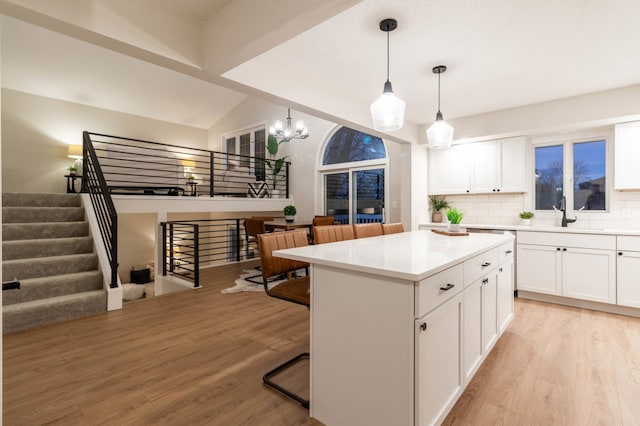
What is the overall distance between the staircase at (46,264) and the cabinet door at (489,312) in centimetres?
376

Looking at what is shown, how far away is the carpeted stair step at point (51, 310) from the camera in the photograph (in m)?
2.93

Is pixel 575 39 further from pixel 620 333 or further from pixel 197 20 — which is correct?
pixel 197 20

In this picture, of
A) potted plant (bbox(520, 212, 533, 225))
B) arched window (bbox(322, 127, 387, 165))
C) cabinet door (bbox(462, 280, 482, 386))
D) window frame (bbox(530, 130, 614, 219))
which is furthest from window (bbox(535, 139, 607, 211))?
cabinet door (bbox(462, 280, 482, 386))

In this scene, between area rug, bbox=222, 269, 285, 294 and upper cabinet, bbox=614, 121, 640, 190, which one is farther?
area rug, bbox=222, 269, 285, 294

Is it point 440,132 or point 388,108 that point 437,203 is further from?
point 388,108

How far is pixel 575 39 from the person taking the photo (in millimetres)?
2438

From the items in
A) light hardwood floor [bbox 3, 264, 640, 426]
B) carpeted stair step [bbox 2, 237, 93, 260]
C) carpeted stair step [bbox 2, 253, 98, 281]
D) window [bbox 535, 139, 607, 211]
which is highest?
window [bbox 535, 139, 607, 211]

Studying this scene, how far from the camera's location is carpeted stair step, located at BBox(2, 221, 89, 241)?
3.73 meters

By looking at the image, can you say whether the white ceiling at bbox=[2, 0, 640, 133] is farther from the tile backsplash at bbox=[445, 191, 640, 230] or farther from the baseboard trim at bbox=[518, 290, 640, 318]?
the baseboard trim at bbox=[518, 290, 640, 318]

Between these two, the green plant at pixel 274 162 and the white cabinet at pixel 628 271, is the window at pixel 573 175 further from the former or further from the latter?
the green plant at pixel 274 162

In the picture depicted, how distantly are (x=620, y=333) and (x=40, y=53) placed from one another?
9.05 meters

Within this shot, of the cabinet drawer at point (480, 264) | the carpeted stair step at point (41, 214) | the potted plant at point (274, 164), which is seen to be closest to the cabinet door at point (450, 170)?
the cabinet drawer at point (480, 264)

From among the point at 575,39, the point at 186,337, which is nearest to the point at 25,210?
the point at 186,337

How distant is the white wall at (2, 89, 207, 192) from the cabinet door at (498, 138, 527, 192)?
26.1 ft
